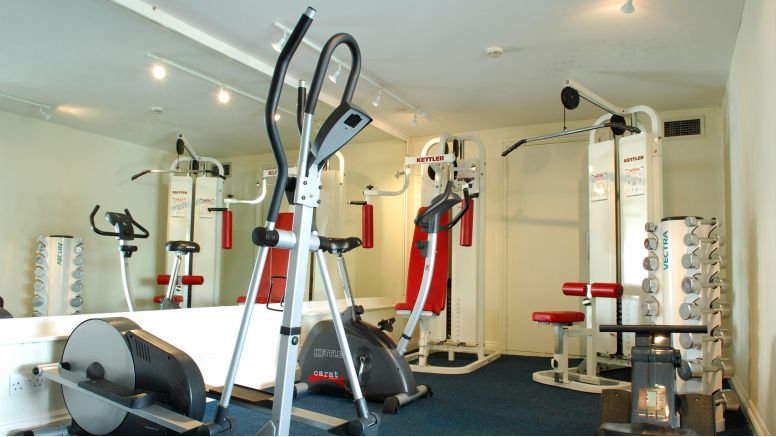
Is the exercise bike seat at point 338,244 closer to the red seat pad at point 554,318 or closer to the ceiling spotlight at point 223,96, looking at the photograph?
the red seat pad at point 554,318

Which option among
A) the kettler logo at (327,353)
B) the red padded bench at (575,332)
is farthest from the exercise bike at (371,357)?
the red padded bench at (575,332)

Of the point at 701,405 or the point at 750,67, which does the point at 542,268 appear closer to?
the point at 750,67

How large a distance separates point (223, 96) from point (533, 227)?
143 inches

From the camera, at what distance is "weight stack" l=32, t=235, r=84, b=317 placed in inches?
121

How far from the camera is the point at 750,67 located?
332cm

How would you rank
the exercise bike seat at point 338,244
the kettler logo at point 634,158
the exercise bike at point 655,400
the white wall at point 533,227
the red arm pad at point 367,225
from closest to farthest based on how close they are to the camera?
the exercise bike at point 655,400 < the exercise bike seat at point 338,244 < the kettler logo at point 634,158 < the red arm pad at point 367,225 < the white wall at point 533,227

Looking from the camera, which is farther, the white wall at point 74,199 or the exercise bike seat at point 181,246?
the exercise bike seat at point 181,246

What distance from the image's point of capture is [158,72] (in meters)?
3.82

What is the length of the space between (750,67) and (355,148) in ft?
12.7

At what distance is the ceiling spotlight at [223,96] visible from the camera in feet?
14.3

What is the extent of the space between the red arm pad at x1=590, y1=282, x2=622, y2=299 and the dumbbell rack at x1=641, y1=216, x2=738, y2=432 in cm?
66

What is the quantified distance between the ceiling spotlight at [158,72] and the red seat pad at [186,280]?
4.54 feet

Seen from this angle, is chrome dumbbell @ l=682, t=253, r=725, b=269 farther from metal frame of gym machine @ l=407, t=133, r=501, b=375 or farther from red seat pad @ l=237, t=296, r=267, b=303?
red seat pad @ l=237, t=296, r=267, b=303

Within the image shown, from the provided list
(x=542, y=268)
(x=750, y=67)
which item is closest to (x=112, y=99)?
(x=750, y=67)
